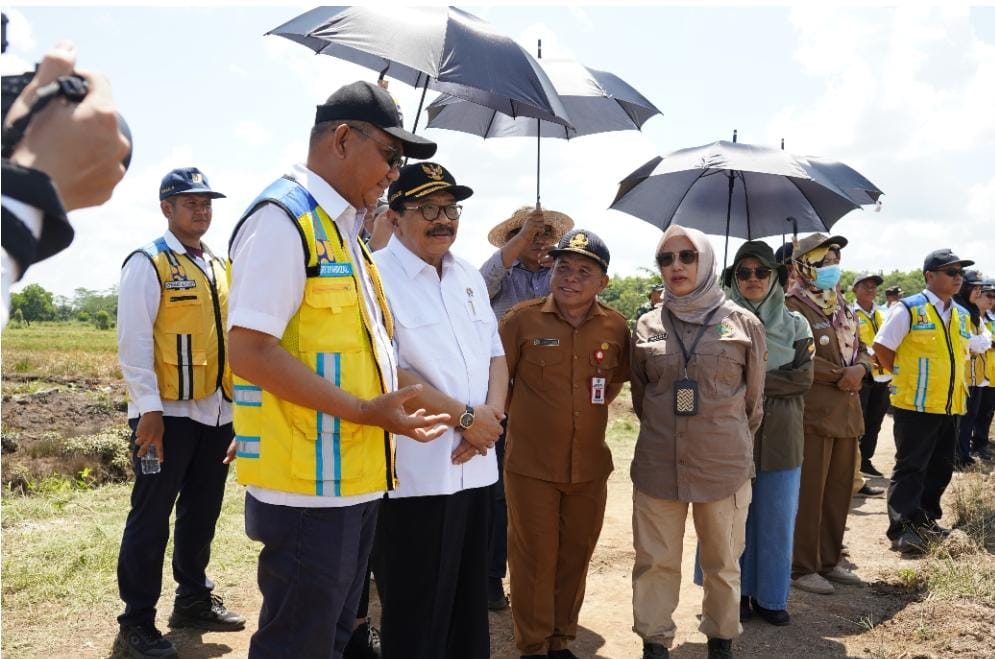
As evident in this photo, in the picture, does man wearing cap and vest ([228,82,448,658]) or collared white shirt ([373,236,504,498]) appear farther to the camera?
collared white shirt ([373,236,504,498])

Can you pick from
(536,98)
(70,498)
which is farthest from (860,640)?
(70,498)

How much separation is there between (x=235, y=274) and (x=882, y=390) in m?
8.67

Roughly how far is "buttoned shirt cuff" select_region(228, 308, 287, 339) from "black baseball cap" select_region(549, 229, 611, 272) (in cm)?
198

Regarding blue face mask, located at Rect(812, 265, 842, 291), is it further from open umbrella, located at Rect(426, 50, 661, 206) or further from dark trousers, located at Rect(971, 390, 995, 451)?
dark trousers, located at Rect(971, 390, 995, 451)

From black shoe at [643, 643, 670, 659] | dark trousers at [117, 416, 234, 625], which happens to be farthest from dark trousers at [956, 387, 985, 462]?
dark trousers at [117, 416, 234, 625]

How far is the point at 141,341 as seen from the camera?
3.80m

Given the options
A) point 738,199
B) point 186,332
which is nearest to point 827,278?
point 738,199

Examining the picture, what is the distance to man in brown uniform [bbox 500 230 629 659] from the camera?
388 centimetres

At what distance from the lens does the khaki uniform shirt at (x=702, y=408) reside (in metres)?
3.86

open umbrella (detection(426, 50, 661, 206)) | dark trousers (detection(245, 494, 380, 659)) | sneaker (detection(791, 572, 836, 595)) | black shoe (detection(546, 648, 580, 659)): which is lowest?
black shoe (detection(546, 648, 580, 659))

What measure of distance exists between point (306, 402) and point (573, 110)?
367cm

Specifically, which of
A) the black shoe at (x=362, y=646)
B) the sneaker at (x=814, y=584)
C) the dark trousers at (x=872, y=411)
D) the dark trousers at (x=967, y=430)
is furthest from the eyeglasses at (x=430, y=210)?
the dark trousers at (x=967, y=430)

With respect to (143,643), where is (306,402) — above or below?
above

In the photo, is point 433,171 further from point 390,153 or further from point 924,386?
point 924,386
